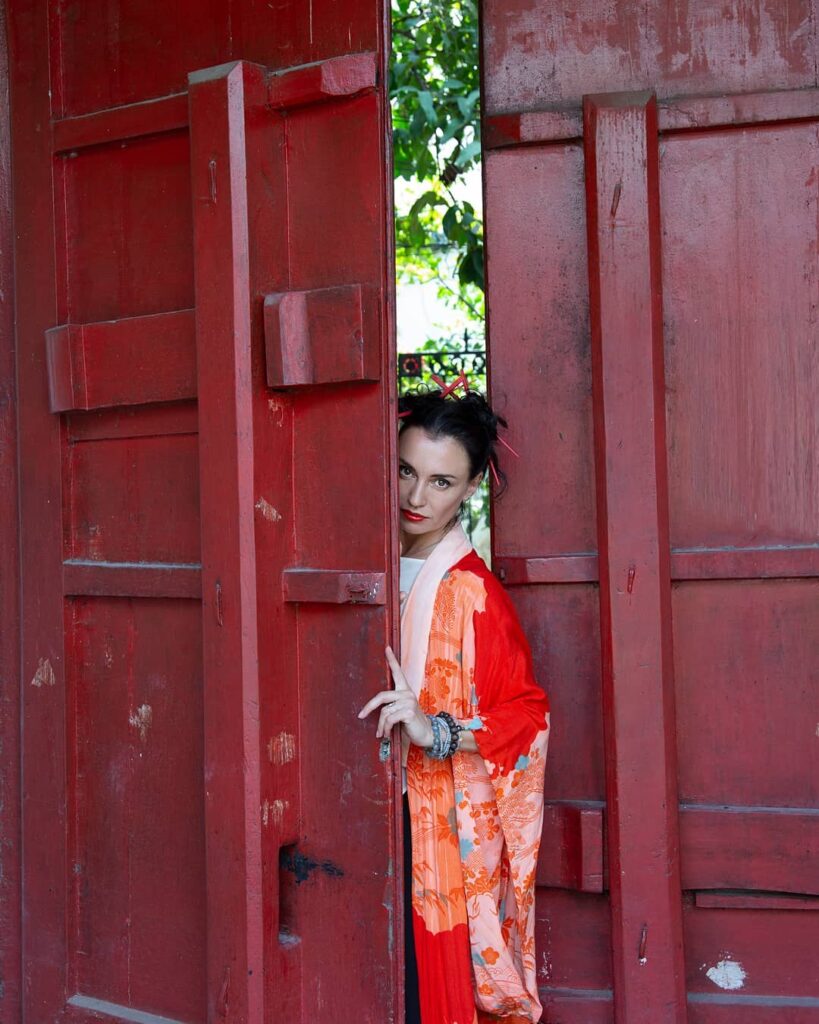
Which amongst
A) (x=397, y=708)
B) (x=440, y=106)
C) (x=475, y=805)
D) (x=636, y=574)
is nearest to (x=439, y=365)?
(x=440, y=106)

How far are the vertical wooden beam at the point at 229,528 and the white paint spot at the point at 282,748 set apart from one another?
0.15 ft

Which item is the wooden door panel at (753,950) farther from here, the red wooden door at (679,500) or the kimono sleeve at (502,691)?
the kimono sleeve at (502,691)

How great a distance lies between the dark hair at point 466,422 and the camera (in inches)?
88.1

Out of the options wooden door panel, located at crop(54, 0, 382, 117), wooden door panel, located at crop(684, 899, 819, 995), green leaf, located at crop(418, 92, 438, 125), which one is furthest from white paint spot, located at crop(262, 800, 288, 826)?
green leaf, located at crop(418, 92, 438, 125)

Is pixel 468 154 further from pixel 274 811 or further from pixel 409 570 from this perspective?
pixel 274 811

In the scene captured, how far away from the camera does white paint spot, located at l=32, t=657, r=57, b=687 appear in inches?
90.1

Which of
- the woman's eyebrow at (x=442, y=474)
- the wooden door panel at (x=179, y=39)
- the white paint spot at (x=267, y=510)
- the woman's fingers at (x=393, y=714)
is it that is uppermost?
the wooden door panel at (x=179, y=39)

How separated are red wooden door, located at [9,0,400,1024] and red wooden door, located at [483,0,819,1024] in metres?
0.47

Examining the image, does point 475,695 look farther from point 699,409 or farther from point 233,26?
point 233,26

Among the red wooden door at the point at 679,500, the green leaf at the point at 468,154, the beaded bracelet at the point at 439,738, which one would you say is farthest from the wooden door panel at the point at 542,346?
the green leaf at the point at 468,154

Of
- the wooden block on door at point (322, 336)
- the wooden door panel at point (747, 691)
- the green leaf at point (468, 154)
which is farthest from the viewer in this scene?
the green leaf at point (468, 154)

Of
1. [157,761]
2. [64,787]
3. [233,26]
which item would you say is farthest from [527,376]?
[64,787]

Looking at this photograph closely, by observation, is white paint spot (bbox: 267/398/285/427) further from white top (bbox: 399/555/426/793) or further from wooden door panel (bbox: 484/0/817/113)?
wooden door panel (bbox: 484/0/817/113)

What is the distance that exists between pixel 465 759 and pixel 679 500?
0.69 m
